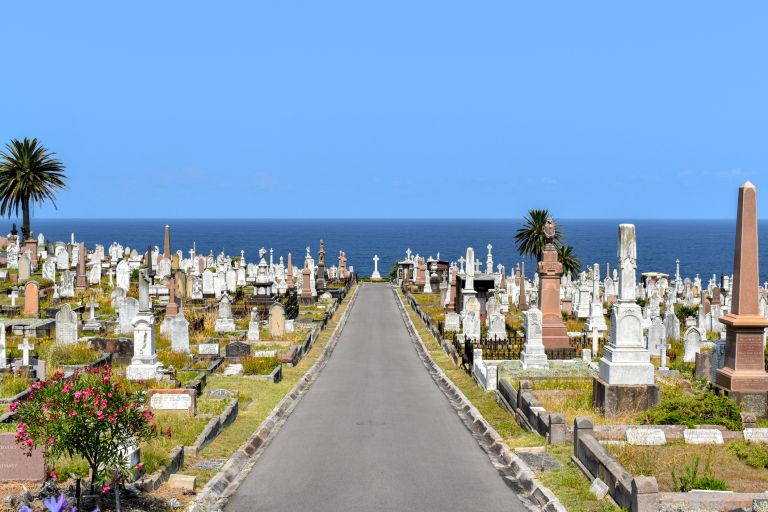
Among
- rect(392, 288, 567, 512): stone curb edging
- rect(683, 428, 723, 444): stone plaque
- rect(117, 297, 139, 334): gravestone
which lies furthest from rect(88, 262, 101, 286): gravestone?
rect(683, 428, 723, 444): stone plaque

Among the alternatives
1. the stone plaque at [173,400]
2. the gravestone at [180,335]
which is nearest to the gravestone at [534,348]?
the stone plaque at [173,400]

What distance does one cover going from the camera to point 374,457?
45.3 feet

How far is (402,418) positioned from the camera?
17266mm

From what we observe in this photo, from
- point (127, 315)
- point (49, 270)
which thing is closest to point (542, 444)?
point (127, 315)

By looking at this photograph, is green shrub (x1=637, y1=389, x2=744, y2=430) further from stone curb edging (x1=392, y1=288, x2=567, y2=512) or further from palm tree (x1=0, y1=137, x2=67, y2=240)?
palm tree (x1=0, y1=137, x2=67, y2=240)

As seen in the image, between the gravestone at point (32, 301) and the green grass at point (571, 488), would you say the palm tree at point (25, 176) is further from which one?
the green grass at point (571, 488)

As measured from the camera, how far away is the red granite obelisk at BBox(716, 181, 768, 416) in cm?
1653

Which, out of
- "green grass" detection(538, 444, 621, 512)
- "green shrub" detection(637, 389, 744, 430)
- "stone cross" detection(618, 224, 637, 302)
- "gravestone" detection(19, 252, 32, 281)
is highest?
"stone cross" detection(618, 224, 637, 302)

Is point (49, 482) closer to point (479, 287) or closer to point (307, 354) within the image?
point (307, 354)

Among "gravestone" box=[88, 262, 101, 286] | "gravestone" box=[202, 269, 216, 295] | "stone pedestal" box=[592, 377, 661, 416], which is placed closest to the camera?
"stone pedestal" box=[592, 377, 661, 416]

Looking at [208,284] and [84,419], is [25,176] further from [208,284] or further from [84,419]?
[84,419]

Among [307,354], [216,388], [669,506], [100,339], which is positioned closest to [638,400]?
[669,506]

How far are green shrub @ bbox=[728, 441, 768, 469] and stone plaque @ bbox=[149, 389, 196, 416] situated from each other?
10.1 m

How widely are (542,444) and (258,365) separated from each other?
428 inches
